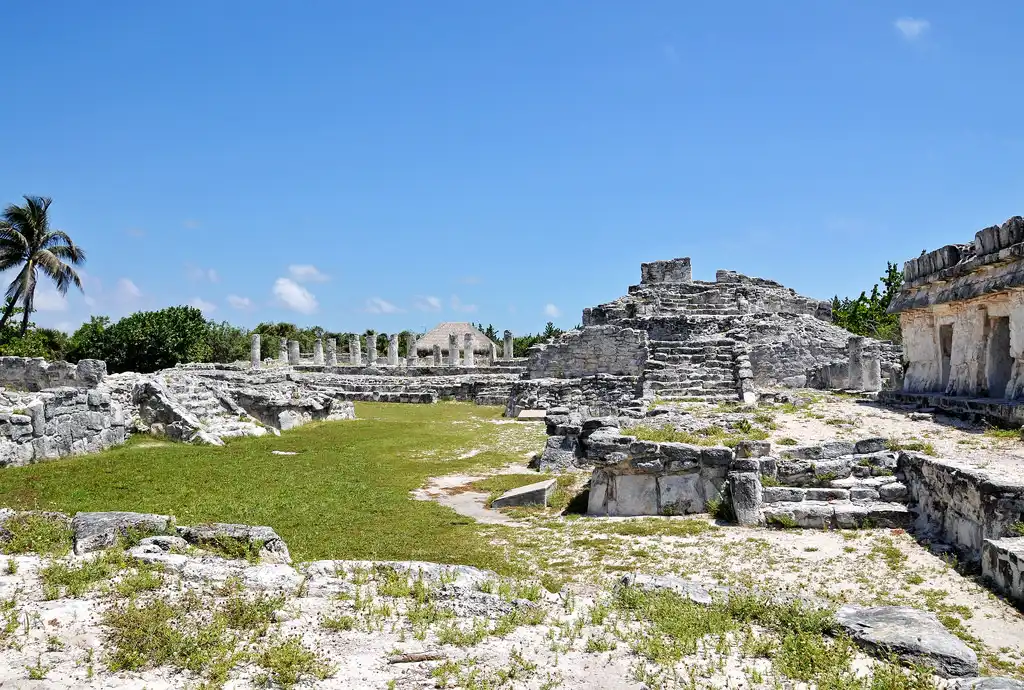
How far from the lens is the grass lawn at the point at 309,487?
7.50 m

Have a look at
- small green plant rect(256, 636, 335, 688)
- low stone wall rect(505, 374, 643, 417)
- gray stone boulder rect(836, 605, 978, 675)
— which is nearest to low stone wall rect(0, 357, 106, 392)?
low stone wall rect(505, 374, 643, 417)

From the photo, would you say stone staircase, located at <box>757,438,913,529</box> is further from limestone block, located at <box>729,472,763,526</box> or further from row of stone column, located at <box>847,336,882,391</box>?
row of stone column, located at <box>847,336,882,391</box>

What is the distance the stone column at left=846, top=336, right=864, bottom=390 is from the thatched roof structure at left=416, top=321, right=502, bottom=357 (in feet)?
99.6

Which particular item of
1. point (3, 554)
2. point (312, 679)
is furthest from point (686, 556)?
point (3, 554)

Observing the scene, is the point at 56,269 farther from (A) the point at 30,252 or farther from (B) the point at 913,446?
(B) the point at 913,446

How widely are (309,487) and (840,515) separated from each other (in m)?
6.92

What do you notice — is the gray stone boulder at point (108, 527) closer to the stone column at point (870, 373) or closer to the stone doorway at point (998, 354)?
the stone doorway at point (998, 354)

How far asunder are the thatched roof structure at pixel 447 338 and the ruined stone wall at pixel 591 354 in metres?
26.0

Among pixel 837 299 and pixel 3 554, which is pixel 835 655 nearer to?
pixel 3 554

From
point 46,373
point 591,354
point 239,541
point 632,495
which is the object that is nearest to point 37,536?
point 239,541

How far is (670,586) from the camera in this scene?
5.32 m

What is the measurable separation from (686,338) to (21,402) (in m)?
17.4

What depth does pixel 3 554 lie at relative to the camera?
5.51 metres

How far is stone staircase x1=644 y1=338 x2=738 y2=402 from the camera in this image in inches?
733
